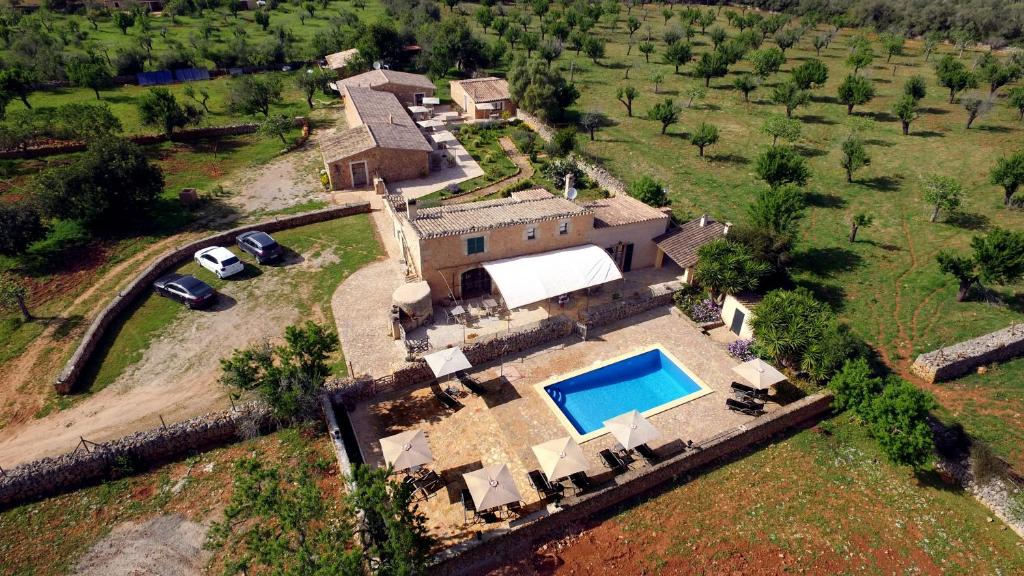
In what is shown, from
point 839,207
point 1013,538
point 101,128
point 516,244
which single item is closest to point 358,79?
point 101,128

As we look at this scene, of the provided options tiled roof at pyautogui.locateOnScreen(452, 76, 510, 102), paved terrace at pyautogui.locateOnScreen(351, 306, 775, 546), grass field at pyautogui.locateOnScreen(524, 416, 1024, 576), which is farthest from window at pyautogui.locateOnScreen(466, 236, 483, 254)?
tiled roof at pyautogui.locateOnScreen(452, 76, 510, 102)

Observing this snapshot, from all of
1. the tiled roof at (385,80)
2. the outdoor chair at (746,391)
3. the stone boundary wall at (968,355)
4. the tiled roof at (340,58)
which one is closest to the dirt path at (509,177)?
the tiled roof at (385,80)

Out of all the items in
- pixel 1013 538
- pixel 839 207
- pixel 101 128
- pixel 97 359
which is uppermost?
pixel 101 128

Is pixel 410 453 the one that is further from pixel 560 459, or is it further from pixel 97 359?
pixel 97 359

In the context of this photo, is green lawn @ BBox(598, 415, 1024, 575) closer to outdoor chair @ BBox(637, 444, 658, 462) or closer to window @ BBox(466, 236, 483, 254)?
outdoor chair @ BBox(637, 444, 658, 462)

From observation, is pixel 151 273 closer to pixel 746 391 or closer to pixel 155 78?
Answer: pixel 746 391

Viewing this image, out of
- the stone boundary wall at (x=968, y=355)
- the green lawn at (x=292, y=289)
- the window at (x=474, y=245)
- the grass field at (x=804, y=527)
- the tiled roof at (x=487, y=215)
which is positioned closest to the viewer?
the grass field at (x=804, y=527)

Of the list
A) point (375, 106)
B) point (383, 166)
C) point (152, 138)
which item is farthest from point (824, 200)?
point (152, 138)

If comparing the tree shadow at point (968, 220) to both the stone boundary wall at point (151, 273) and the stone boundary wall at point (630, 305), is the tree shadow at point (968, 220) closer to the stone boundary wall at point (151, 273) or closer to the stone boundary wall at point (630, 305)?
the stone boundary wall at point (630, 305)
